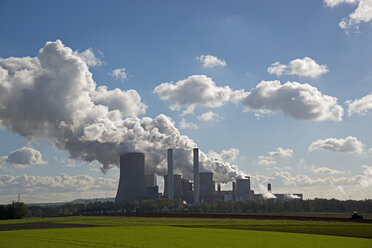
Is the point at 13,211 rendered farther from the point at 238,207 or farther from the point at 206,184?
the point at 206,184

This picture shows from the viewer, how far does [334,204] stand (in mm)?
116438

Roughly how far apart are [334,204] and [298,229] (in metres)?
76.3

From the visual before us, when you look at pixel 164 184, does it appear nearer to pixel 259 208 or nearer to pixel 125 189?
pixel 125 189

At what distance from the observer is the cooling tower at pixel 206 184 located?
153 m

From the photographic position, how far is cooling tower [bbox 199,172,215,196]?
15300 centimetres

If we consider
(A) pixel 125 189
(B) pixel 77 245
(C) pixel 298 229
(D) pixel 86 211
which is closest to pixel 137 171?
(A) pixel 125 189

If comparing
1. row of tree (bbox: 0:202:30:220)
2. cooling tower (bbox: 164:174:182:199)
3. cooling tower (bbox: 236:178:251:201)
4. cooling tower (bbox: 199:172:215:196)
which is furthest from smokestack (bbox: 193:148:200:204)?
row of tree (bbox: 0:202:30:220)

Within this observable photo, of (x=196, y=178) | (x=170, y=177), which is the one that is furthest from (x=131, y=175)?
(x=196, y=178)

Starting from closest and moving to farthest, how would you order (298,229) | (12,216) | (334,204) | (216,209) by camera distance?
1. (298,229)
2. (12,216)
3. (334,204)
4. (216,209)

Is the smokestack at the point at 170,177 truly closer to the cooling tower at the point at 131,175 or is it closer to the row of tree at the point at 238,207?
the row of tree at the point at 238,207

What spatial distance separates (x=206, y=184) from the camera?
154 metres

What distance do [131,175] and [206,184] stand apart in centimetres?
3925

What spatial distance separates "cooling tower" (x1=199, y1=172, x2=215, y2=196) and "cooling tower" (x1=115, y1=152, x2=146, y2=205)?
33.2 metres

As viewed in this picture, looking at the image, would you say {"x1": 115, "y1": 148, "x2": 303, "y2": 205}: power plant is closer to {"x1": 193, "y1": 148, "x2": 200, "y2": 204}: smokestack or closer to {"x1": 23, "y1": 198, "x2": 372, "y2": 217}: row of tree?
{"x1": 193, "y1": 148, "x2": 200, "y2": 204}: smokestack
